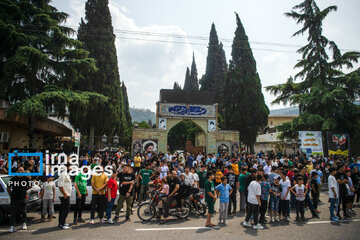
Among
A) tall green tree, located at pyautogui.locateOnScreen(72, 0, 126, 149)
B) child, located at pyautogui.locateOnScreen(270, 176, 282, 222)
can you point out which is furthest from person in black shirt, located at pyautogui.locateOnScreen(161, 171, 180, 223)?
tall green tree, located at pyautogui.locateOnScreen(72, 0, 126, 149)

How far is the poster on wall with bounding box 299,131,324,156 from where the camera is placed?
18578mm

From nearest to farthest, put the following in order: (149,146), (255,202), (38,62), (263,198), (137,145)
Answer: (255,202) → (263,198) → (38,62) → (137,145) → (149,146)

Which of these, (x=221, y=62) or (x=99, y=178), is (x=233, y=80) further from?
(x=99, y=178)

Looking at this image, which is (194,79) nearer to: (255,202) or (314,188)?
(314,188)

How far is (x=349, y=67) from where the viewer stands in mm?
20281

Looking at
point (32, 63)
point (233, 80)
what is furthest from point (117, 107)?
point (233, 80)

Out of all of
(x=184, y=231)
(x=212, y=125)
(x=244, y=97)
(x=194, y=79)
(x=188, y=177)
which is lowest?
(x=184, y=231)

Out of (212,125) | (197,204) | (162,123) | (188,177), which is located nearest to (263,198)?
(197,204)

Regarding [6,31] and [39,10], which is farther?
[39,10]

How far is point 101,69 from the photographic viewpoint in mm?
25141

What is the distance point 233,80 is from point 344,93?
1485 centimetres

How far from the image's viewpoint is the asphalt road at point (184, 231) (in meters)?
5.93

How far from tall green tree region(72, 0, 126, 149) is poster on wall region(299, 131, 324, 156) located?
18.5 metres

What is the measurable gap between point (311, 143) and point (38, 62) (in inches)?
830
